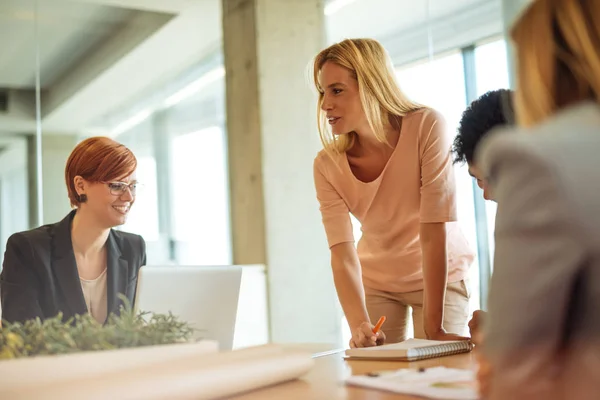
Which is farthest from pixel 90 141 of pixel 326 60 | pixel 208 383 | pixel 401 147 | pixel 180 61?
pixel 180 61

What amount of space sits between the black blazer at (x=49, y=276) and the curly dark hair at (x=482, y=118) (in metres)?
1.19

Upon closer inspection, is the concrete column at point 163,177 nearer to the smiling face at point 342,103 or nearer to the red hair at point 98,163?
the red hair at point 98,163

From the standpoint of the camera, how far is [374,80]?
2.36 metres

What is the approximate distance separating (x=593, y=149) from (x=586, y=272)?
0.40 ft

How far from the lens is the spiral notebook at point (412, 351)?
1645mm

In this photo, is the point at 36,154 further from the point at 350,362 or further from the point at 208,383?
the point at 208,383

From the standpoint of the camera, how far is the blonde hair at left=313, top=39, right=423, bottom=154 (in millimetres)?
2348

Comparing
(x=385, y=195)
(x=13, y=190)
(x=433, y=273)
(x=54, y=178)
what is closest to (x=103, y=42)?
(x=54, y=178)

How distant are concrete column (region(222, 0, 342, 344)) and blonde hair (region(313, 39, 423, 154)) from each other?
2059 mm

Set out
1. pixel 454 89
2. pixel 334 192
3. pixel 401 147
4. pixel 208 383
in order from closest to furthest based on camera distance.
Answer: pixel 208 383, pixel 401 147, pixel 334 192, pixel 454 89

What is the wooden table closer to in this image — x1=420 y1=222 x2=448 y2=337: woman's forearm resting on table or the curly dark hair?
x1=420 y1=222 x2=448 y2=337: woman's forearm resting on table

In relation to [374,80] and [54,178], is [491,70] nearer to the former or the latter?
[374,80]

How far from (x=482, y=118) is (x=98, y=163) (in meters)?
1.36

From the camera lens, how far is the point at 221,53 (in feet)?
17.7
